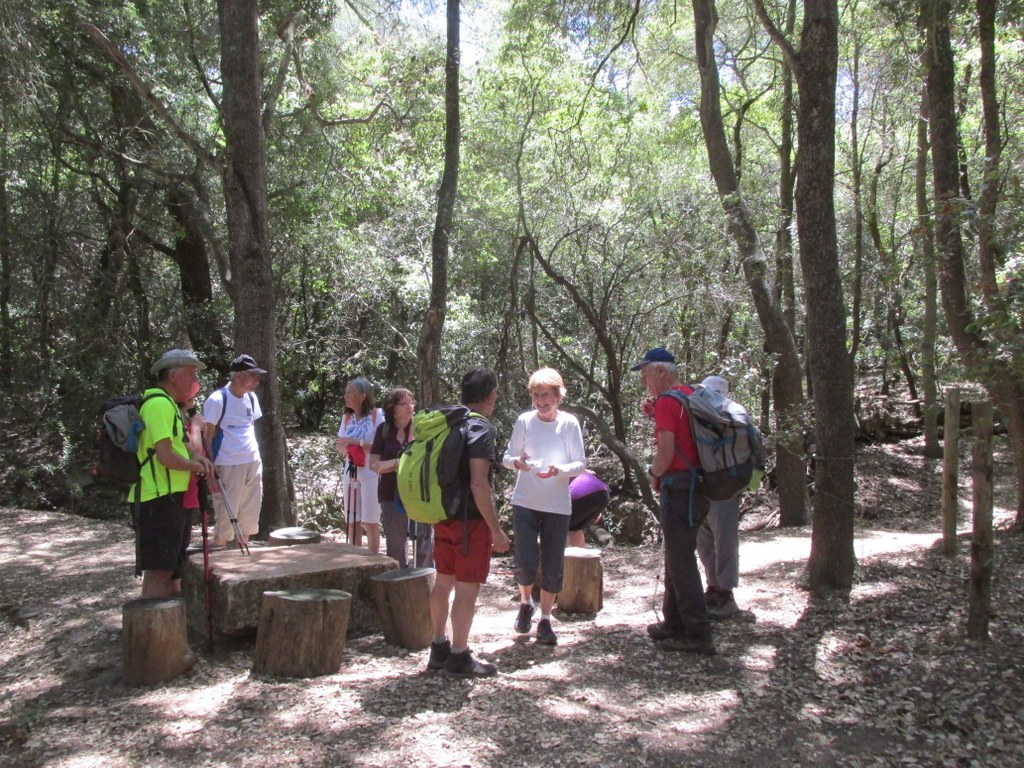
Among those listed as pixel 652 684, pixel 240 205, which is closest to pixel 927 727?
pixel 652 684

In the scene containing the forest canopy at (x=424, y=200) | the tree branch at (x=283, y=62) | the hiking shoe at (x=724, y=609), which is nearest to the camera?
the hiking shoe at (x=724, y=609)

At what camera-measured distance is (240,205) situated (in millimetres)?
8203

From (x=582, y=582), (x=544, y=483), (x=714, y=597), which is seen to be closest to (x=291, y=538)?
(x=582, y=582)

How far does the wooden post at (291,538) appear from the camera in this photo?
266 inches

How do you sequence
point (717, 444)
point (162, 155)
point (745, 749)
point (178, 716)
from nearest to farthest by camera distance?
point (745, 749)
point (178, 716)
point (717, 444)
point (162, 155)

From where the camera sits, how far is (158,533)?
5059 millimetres

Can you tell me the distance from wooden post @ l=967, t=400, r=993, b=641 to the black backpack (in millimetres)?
4780

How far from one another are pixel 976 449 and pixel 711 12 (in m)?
7.37

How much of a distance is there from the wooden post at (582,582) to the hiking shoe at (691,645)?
1112 millimetres

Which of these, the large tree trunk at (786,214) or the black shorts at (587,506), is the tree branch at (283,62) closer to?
the large tree trunk at (786,214)

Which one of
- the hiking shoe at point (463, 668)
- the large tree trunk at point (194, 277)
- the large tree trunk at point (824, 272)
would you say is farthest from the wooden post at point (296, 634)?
the large tree trunk at point (194, 277)

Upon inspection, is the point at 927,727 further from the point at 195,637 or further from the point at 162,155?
the point at 162,155

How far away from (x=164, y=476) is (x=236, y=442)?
162 cm

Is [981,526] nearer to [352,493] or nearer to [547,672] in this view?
[547,672]
